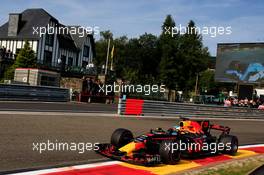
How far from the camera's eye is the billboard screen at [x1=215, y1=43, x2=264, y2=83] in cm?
3878

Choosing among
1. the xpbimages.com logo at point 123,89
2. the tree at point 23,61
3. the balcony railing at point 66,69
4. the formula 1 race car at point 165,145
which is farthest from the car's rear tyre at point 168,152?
the balcony railing at point 66,69

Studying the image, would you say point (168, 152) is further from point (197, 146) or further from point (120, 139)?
point (197, 146)

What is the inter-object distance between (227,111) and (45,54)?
95.5 ft

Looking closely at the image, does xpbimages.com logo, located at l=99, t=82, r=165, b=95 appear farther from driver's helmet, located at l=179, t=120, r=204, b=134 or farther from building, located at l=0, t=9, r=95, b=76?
driver's helmet, located at l=179, t=120, r=204, b=134

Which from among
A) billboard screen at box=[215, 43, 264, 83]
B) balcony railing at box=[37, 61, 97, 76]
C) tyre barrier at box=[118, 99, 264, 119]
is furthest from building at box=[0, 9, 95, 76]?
tyre barrier at box=[118, 99, 264, 119]

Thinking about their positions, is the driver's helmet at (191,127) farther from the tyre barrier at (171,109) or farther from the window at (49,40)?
the window at (49,40)

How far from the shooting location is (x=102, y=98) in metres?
34.1

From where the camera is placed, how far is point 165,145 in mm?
8016

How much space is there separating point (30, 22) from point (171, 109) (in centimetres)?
3346

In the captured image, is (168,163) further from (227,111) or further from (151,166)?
(227,111)

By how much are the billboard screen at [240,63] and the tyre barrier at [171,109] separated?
1109cm

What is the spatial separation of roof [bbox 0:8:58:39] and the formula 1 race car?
41324 millimetres

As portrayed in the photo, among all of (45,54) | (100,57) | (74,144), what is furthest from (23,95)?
(100,57)

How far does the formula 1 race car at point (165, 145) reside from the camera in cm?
799
